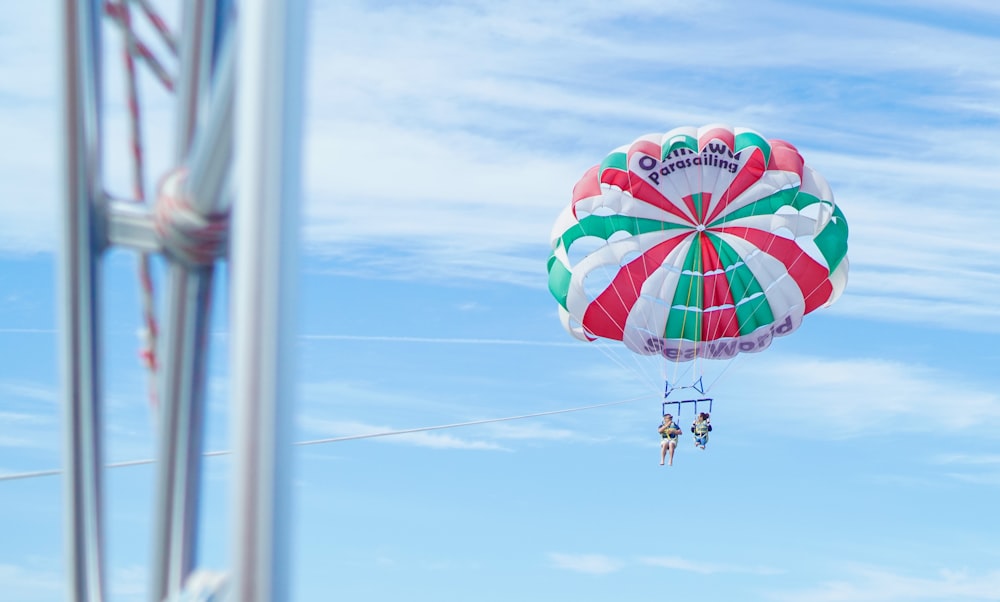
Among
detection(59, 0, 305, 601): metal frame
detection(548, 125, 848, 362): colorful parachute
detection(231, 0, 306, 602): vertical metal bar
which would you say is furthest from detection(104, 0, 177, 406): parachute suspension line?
detection(548, 125, 848, 362): colorful parachute

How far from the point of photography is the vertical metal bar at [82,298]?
3.37 meters

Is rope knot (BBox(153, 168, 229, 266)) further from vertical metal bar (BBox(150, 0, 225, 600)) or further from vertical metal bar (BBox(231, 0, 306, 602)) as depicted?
vertical metal bar (BBox(231, 0, 306, 602))

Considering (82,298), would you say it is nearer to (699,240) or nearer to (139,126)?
(139,126)

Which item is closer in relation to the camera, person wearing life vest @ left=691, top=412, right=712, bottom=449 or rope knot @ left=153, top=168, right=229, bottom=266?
rope knot @ left=153, top=168, right=229, bottom=266

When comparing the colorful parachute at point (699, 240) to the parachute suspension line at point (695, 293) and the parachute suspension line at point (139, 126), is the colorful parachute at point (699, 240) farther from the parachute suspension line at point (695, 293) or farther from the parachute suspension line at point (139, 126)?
the parachute suspension line at point (139, 126)

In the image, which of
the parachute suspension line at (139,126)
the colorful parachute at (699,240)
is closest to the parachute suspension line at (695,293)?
the colorful parachute at (699,240)

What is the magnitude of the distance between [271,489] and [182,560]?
0.93 m

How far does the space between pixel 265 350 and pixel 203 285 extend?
783 millimetres

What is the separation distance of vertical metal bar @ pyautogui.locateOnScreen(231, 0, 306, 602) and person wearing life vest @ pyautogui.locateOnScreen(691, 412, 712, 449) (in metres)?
16.1

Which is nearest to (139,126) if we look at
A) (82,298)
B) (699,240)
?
(82,298)

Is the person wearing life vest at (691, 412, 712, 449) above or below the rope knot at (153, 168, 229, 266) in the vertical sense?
below

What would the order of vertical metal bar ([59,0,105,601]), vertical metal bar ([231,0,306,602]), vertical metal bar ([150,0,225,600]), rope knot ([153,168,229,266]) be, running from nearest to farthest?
vertical metal bar ([231,0,306,602]) < rope knot ([153,168,229,266]) < vertical metal bar ([150,0,225,600]) < vertical metal bar ([59,0,105,601])

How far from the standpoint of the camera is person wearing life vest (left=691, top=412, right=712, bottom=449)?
1811 cm

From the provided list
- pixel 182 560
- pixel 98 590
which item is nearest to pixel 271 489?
pixel 182 560
